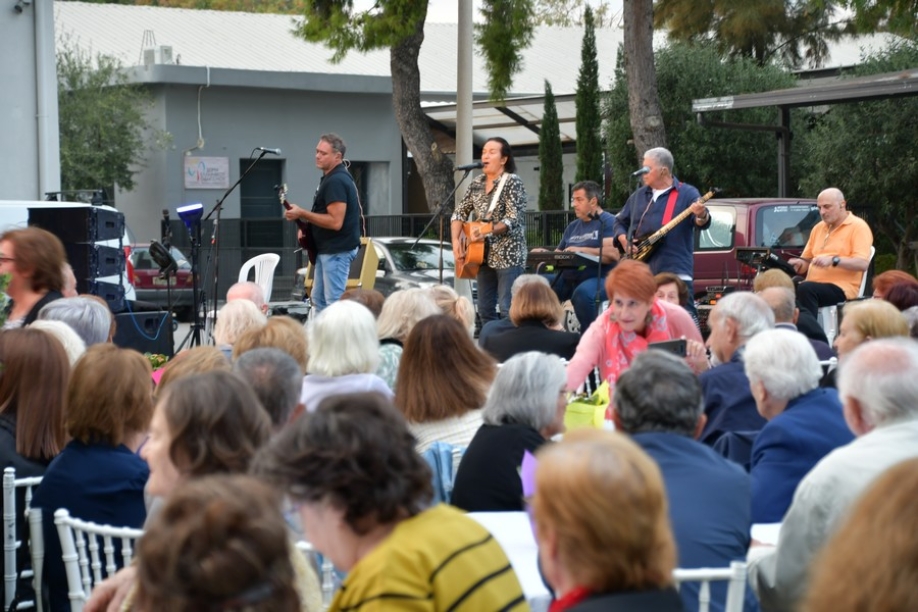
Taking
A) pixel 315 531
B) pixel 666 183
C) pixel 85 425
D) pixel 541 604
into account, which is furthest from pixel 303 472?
pixel 666 183

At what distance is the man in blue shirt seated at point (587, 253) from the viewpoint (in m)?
10.4

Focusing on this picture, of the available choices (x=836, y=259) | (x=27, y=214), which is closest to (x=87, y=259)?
(x=27, y=214)

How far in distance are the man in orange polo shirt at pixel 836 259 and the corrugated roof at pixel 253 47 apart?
19222 millimetres

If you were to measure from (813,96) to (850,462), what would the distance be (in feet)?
46.0

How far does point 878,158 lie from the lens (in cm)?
2148

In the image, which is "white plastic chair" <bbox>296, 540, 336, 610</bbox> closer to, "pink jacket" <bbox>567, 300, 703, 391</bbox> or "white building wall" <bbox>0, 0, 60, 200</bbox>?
"pink jacket" <bbox>567, 300, 703, 391</bbox>

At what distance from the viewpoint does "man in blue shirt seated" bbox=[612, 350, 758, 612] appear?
3229mm

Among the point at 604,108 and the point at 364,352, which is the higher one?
the point at 604,108

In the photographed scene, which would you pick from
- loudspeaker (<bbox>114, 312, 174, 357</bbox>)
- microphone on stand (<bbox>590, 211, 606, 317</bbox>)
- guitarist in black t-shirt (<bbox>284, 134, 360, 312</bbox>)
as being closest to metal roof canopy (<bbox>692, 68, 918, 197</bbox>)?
microphone on stand (<bbox>590, 211, 606, 317</bbox>)

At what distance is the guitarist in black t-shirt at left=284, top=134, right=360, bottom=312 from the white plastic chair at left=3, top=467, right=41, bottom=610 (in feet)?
17.5

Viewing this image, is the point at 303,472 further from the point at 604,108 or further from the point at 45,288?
the point at 604,108

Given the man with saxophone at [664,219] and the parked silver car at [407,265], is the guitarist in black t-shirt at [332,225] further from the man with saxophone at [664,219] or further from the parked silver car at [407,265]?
the parked silver car at [407,265]

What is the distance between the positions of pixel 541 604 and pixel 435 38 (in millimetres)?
32243

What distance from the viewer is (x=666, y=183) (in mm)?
9070
